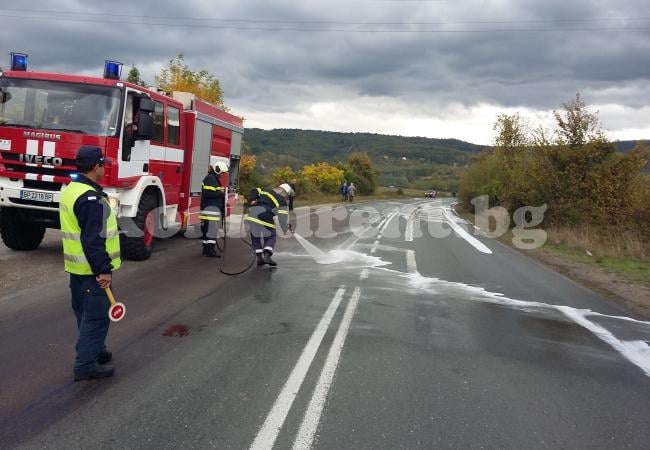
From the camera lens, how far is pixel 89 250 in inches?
169

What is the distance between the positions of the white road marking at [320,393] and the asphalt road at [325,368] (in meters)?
0.02

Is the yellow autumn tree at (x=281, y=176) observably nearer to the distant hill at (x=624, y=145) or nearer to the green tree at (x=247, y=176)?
the green tree at (x=247, y=176)

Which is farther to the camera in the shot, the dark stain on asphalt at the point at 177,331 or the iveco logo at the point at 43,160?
the iveco logo at the point at 43,160

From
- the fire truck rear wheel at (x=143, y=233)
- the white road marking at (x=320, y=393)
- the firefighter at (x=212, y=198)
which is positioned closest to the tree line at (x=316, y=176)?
the firefighter at (x=212, y=198)

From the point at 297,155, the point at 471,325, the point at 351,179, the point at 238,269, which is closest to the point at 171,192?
the point at 238,269

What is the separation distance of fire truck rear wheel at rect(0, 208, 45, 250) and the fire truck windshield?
1.67 m

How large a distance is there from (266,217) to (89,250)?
610 cm

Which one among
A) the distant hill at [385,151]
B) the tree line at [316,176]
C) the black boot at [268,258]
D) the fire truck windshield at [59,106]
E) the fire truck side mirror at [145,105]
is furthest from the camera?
the distant hill at [385,151]

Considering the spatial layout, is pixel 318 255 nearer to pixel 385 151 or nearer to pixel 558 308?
pixel 558 308

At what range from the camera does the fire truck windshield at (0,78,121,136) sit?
8906 millimetres

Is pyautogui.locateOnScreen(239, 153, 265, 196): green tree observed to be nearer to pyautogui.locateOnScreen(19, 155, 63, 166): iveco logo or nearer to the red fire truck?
the red fire truck

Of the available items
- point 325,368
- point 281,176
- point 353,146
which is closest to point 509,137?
point 281,176

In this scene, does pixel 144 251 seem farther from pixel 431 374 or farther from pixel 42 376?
pixel 431 374

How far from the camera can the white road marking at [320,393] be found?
143 inches
